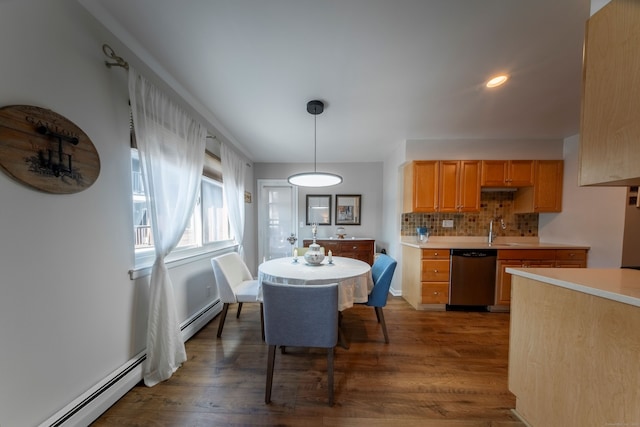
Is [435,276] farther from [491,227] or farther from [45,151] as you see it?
[45,151]

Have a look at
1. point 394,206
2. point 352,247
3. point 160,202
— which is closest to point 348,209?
point 352,247

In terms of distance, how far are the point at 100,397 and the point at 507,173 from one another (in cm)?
465

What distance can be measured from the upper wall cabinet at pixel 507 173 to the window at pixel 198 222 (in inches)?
148

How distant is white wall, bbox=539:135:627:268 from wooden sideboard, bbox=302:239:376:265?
2.58 m

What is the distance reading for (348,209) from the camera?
4.22 m

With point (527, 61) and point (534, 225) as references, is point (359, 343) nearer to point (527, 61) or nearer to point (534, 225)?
point (527, 61)

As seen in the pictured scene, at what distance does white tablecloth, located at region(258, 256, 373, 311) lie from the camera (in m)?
1.67

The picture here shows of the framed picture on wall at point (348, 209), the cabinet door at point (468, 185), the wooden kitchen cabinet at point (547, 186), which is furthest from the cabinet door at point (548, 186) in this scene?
the framed picture on wall at point (348, 209)

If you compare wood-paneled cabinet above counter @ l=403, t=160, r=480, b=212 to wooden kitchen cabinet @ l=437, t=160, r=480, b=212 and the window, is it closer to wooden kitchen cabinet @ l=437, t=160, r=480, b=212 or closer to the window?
wooden kitchen cabinet @ l=437, t=160, r=480, b=212

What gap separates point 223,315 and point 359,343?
1401 mm

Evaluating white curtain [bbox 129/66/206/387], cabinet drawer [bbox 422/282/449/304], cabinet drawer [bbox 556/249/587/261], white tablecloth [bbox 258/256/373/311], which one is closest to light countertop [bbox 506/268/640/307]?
white tablecloth [bbox 258/256/373/311]

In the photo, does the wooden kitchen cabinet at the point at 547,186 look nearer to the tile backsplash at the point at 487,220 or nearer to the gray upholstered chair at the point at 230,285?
the tile backsplash at the point at 487,220

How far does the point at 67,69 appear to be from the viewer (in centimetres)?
111

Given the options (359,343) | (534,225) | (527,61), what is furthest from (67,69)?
(534,225)
